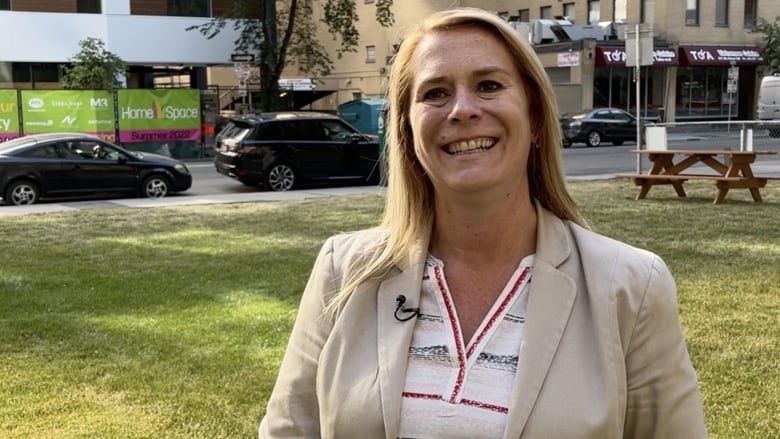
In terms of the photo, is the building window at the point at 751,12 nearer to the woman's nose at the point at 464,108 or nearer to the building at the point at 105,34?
the building at the point at 105,34

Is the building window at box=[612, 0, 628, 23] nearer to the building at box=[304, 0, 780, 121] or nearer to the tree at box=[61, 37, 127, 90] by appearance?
the building at box=[304, 0, 780, 121]

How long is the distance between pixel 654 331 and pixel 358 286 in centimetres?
69

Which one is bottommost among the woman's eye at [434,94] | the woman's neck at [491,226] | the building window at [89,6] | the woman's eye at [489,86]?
the woman's neck at [491,226]

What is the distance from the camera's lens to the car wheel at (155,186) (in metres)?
17.6

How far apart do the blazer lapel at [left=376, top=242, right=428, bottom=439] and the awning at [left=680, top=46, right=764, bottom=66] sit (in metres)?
43.2

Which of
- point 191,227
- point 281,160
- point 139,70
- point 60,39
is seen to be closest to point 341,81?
point 139,70

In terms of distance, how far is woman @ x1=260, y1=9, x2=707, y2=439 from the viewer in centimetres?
186

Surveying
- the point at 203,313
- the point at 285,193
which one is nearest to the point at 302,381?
the point at 203,313

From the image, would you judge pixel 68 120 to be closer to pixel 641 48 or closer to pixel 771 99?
pixel 641 48

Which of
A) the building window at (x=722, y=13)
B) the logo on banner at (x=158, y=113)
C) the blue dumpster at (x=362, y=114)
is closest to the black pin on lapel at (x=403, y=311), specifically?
the logo on banner at (x=158, y=113)

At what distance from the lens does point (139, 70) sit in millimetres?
36562

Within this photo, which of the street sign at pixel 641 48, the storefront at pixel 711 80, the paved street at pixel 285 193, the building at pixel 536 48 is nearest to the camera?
the paved street at pixel 285 193

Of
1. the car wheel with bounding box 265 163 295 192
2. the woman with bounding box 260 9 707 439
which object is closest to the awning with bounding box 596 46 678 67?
the car wheel with bounding box 265 163 295 192

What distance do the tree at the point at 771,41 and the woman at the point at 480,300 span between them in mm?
44932
